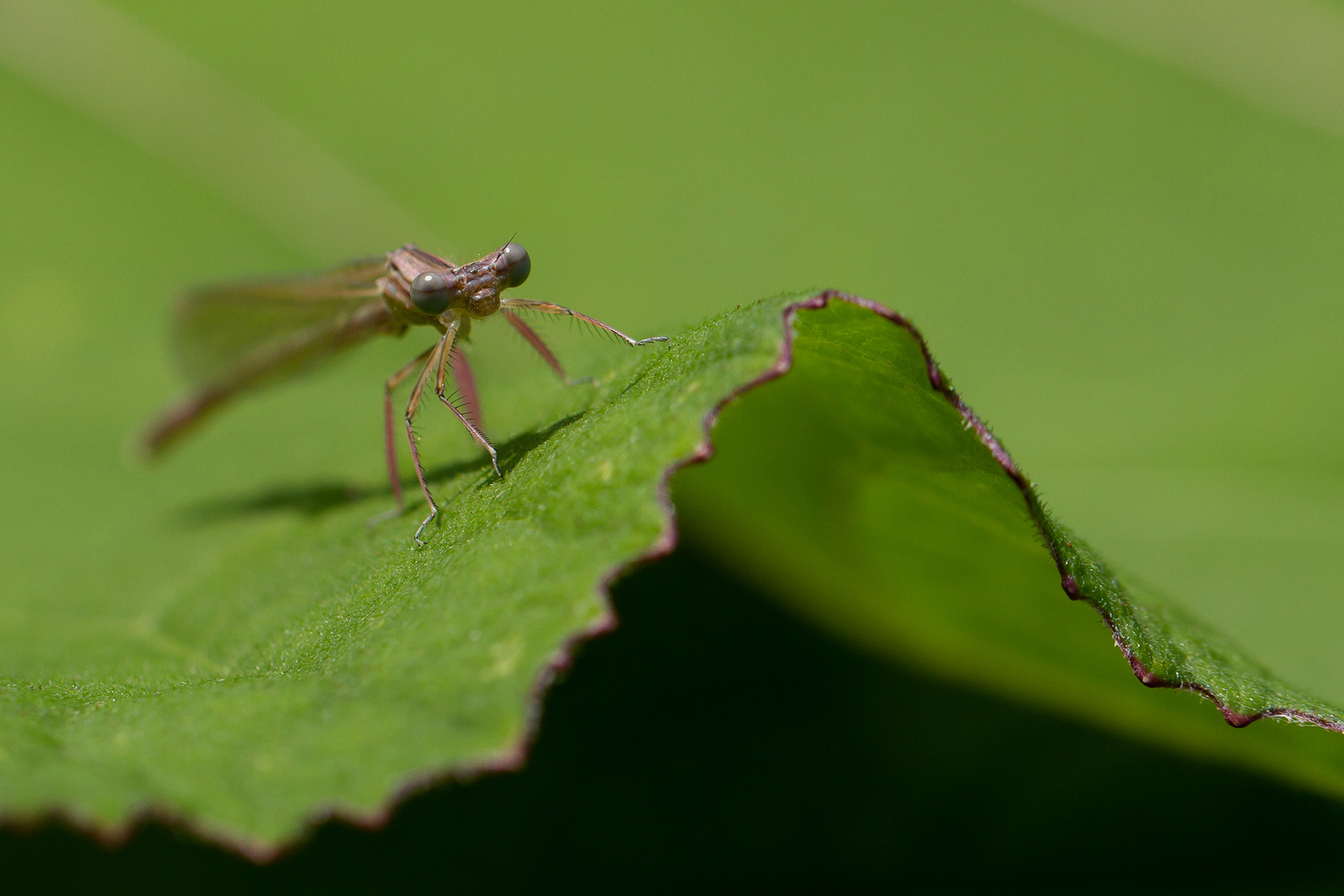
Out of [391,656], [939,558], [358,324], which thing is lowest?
[391,656]

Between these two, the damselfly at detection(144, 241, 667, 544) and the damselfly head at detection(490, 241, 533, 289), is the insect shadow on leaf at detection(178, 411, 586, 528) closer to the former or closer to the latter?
the damselfly at detection(144, 241, 667, 544)

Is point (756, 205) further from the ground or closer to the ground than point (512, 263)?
further from the ground

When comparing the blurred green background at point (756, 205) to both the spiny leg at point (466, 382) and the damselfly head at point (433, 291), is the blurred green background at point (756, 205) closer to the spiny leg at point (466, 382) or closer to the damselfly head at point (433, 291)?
the spiny leg at point (466, 382)

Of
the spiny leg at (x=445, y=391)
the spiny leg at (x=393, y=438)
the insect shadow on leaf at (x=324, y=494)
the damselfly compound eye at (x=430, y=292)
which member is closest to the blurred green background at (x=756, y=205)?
the insect shadow on leaf at (x=324, y=494)

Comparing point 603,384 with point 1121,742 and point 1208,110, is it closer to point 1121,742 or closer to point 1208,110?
point 1121,742

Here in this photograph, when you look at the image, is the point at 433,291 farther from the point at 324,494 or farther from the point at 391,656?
the point at 391,656

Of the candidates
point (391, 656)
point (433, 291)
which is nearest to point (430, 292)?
point (433, 291)

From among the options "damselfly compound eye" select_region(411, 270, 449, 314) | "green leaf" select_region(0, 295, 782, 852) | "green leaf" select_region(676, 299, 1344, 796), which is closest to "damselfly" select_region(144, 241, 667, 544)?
"damselfly compound eye" select_region(411, 270, 449, 314)
